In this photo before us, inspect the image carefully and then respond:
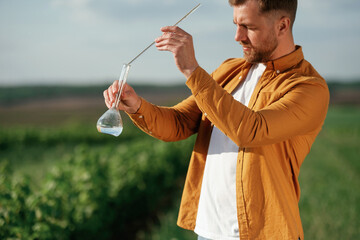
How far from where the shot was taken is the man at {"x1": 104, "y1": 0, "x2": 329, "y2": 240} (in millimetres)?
1915

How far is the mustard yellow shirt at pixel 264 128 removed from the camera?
1902 mm

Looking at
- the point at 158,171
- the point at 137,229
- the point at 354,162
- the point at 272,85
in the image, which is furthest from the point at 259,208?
the point at 354,162

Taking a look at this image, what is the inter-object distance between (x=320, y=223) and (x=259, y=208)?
3310 millimetres

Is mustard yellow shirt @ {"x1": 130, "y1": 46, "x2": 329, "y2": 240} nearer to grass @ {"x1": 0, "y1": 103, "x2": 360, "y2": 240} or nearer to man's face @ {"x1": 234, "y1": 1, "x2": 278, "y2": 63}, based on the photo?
man's face @ {"x1": 234, "y1": 1, "x2": 278, "y2": 63}

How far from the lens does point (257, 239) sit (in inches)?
84.6

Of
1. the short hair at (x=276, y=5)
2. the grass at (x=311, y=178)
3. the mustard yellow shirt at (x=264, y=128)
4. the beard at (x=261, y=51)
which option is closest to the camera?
the mustard yellow shirt at (x=264, y=128)

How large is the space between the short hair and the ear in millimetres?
38

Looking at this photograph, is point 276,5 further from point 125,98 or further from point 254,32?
point 125,98

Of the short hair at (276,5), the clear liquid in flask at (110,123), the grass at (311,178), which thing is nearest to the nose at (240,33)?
the short hair at (276,5)

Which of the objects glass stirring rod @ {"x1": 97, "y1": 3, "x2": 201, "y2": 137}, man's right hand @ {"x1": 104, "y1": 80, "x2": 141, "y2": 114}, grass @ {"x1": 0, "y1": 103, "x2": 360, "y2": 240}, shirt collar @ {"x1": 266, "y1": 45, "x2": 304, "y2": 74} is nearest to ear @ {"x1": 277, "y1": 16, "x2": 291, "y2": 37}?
shirt collar @ {"x1": 266, "y1": 45, "x2": 304, "y2": 74}

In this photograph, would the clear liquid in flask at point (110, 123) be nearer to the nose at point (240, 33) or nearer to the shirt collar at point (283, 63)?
the nose at point (240, 33)

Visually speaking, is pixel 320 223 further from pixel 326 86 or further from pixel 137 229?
pixel 326 86

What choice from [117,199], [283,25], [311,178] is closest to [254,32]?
[283,25]

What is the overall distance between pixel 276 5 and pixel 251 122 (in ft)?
1.97
